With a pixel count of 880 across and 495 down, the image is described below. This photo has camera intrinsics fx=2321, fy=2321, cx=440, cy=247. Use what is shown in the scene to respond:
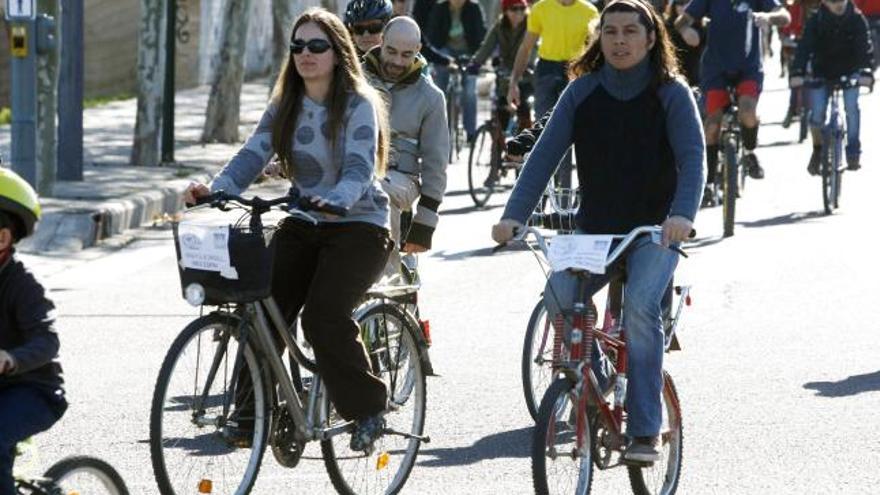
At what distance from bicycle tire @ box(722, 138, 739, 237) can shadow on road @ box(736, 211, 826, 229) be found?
0.78 metres

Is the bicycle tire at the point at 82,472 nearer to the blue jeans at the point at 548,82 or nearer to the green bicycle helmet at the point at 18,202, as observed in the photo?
the green bicycle helmet at the point at 18,202

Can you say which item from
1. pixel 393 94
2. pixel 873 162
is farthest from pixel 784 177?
pixel 393 94

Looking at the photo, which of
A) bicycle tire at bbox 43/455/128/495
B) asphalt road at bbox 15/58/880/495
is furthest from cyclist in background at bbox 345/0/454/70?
bicycle tire at bbox 43/455/128/495

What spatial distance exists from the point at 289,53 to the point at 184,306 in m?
5.91

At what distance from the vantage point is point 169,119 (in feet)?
72.2

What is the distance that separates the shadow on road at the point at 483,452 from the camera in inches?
345

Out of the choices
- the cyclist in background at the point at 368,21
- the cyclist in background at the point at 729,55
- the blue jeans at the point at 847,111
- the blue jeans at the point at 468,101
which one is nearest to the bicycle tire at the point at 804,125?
the blue jeans at the point at 468,101

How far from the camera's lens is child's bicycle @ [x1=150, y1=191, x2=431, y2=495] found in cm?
710

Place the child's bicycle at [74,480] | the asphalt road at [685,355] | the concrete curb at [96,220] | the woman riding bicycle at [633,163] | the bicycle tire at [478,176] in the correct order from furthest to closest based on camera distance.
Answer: the bicycle tire at [478,176] → the concrete curb at [96,220] → the asphalt road at [685,355] → the woman riding bicycle at [633,163] → the child's bicycle at [74,480]

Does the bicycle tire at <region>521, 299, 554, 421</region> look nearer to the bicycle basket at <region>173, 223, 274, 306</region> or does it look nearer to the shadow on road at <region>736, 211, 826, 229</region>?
the bicycle basket at <region>173, 223, 274, 306</region>

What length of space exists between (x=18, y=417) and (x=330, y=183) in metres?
2.06

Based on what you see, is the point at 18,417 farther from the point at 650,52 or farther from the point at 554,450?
the point at 650,52

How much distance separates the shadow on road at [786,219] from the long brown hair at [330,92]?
10.0 m

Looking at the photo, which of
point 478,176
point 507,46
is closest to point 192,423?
point 478,176
